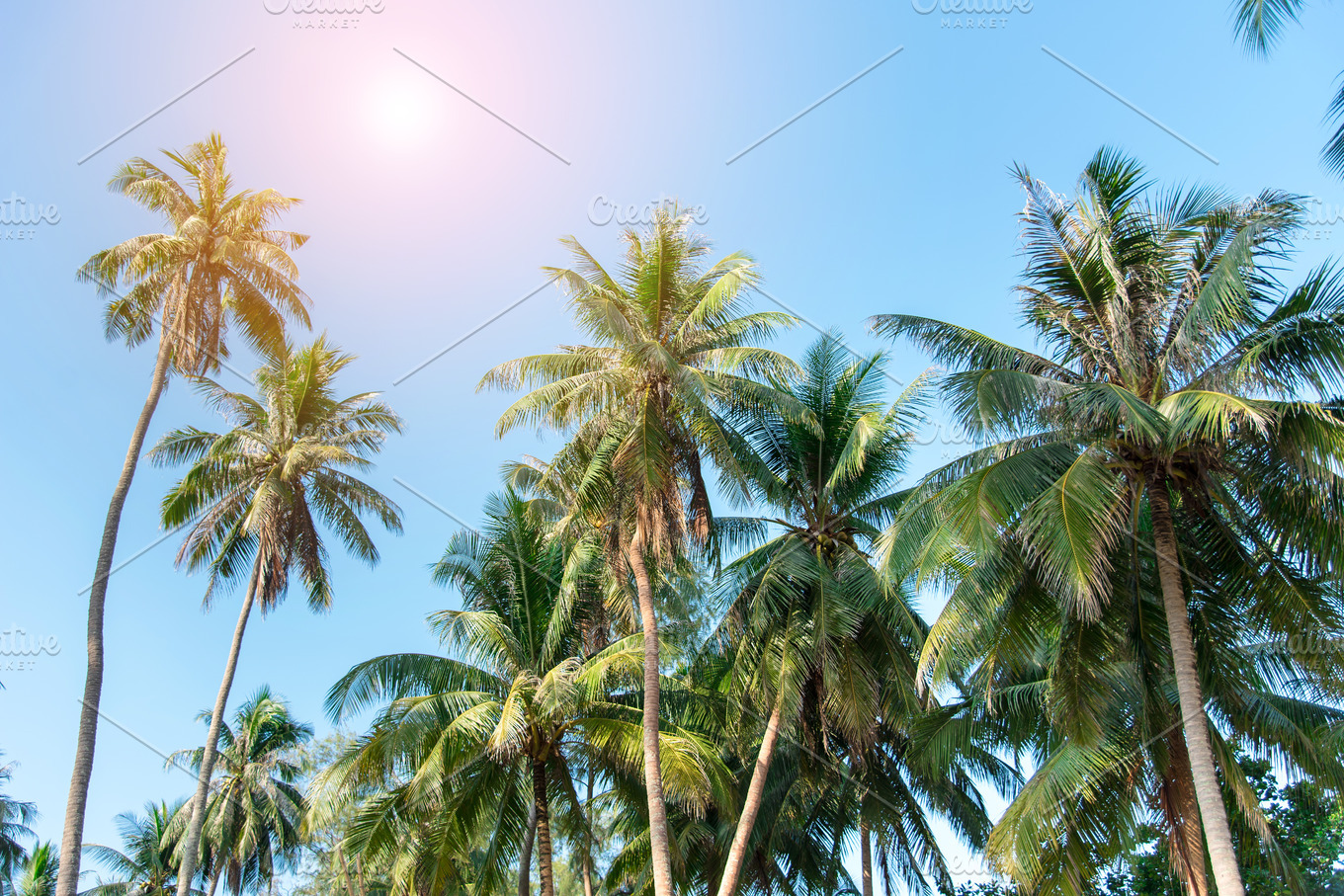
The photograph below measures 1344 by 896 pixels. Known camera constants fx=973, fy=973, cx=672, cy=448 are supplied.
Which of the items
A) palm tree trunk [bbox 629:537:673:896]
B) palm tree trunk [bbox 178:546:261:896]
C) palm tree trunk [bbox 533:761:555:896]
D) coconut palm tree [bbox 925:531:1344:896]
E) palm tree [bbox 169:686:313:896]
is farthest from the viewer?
palm tree [bbox 169:686:313:896]

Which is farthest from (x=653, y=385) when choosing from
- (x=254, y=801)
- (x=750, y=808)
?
(x=254, y=801)

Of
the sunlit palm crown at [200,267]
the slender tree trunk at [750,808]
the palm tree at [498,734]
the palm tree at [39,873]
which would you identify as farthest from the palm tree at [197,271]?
the palm tree at [39,873]

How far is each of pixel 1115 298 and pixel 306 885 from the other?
34.1 metres

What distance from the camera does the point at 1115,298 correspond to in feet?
41.7

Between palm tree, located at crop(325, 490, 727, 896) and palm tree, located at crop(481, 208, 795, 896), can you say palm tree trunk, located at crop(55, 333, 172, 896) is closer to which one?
palm tree, located at crop(325, 490, 727, 896)

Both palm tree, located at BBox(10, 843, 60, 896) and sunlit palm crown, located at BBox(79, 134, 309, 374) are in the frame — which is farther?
palm tree, located at BBox(10, 843, 60, 896)

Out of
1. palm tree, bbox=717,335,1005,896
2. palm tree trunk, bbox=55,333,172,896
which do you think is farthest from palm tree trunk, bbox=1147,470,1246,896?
palm tree trunk, bbox=55,333,172,896

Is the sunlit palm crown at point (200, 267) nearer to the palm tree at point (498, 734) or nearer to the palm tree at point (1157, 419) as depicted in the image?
the palm tree at point (498, 734)

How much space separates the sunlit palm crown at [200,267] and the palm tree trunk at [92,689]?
1940 mm

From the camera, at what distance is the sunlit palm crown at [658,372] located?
632 inches

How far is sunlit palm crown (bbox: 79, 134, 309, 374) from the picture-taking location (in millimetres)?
19406

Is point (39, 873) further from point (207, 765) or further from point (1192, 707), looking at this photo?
point (1192, 707)

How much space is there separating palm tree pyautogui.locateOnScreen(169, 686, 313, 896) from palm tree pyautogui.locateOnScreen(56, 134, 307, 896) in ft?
57.1

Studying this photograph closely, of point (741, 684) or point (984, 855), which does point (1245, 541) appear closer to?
point (984, 855)
